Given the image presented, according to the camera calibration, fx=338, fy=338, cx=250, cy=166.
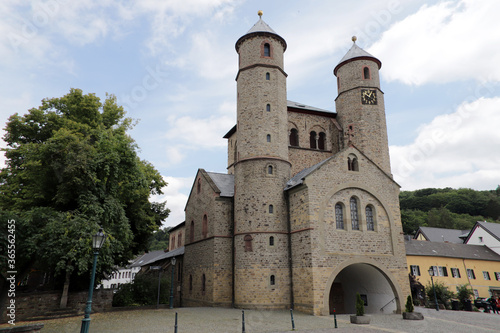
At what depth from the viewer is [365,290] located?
22.7 m

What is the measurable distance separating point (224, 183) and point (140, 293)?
10.2 meters

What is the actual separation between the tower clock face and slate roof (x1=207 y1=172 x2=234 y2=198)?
42.9ft

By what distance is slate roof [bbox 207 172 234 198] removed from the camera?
25078mm

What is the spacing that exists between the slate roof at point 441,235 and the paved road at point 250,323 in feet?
117

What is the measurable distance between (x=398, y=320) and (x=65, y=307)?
17.7m

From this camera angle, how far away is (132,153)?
19.2 m

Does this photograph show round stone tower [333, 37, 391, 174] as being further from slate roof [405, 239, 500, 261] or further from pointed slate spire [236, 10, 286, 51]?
slate roof [405, 239, 500, 261]

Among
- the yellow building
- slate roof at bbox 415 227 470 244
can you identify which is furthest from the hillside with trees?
the yellow building

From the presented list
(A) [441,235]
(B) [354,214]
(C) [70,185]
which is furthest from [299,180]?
(A) [441,235]

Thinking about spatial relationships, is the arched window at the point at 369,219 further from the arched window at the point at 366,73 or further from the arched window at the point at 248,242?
the arched window at the point at 366,73

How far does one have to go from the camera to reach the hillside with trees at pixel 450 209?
245ft

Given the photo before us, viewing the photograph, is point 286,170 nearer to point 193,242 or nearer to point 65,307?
point 193,242

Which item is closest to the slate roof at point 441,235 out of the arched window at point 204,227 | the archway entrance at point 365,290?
the archway entrance at point 365,290

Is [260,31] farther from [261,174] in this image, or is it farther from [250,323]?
[250,323]
